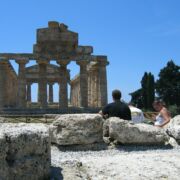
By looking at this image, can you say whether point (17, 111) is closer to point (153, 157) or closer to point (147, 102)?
point (147, 102)

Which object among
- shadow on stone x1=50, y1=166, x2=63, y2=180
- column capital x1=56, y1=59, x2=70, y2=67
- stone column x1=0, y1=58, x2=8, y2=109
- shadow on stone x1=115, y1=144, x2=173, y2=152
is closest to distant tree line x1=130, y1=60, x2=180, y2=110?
column capital x1=56, y1=59, x2=70, y2=67

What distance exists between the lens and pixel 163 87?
6494 cm

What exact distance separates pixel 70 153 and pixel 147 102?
2224 inches

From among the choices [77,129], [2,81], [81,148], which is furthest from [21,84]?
[77,129]

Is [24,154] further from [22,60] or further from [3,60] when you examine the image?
[3,60]

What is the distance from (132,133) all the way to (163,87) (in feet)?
188

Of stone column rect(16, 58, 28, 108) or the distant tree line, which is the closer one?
stone column rect(16, 58, 28, 108)

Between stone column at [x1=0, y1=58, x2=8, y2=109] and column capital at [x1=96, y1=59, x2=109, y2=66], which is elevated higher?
column capital at [x1=96, y1=59, x2=109, y2=66]

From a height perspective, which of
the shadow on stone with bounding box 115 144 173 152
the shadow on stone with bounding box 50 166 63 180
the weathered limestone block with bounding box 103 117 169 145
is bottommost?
the shadow on stone with bounding box 50 166 63 180

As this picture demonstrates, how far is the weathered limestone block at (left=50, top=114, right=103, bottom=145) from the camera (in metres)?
8.50

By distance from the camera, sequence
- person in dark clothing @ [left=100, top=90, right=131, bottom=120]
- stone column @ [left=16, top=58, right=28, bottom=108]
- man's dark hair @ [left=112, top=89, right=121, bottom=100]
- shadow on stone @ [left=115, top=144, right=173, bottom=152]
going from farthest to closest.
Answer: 1. stone column @ [left=16, top=58, right=28, bottom=108]
2. man's dark hair @ [left=112, top=89, right=121, bottom=100]
3. person in dark clothing @ [left=100, top=90, right=131, bottom=120]
4. shadow on stone @ [left=115, top=144, right=173, bottom=152]

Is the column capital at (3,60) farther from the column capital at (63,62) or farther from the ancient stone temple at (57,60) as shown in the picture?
the column capital at (63,62)

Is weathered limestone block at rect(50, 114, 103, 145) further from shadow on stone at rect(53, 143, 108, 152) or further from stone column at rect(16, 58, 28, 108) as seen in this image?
stone column at rect(16, 58, 28, 108)

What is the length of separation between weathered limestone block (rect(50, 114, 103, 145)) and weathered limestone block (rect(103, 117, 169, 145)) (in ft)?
1.04
